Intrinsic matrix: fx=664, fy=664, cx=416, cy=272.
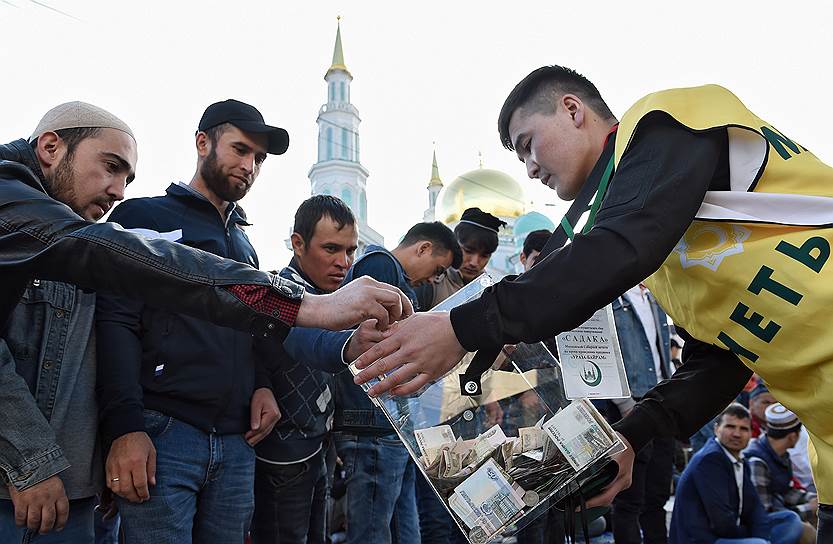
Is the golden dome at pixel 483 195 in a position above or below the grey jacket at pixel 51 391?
above

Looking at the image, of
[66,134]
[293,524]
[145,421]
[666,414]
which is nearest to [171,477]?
[145,421]

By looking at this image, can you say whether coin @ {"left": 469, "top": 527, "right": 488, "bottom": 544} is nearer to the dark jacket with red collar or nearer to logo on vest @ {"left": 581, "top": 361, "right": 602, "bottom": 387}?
logo on vest @ {"left": 581, "top": 361, "right": 602, "bottom": 387}

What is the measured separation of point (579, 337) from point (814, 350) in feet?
1.80

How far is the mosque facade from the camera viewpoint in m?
31.5

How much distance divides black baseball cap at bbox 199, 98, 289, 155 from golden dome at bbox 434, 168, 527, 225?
1261 inches

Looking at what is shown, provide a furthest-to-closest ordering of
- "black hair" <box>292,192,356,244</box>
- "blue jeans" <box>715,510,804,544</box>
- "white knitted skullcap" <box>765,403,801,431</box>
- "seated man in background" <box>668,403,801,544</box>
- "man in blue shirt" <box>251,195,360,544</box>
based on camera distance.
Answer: "white knitted skullcap" <box>765,403,801,431</box> < "blue jeans" <box>715,510,804,544</box> < "seated man in background" <box>668,403,801,544</box> < "black hair" <box>292,192,356,244</box> < "man in blue shirt" <box>251,195,360,544</box>

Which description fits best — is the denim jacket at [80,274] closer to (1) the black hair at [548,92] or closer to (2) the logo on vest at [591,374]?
(2) the logo on vest at [591,374]

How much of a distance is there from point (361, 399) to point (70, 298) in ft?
4.76

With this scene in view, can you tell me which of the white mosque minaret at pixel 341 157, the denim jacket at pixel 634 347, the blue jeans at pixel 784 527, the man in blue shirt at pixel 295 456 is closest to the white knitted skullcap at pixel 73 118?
the man in blue shirt at pixel 295 456

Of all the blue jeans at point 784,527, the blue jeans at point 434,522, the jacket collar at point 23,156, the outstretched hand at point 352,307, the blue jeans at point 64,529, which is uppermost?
the jacket collar at point 23,156

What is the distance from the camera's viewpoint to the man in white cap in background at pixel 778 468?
15.9ft

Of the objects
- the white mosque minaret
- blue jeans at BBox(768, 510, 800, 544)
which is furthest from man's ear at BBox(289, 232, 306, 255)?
the white mosque minaret

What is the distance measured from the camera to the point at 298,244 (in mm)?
3393

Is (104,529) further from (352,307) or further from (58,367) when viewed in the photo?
(352,307)
